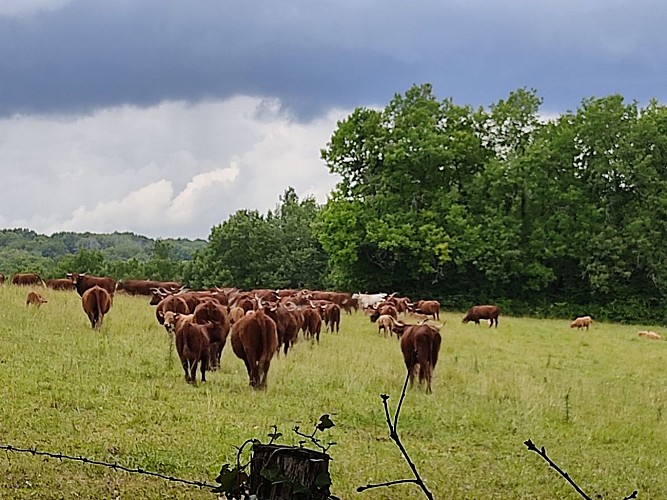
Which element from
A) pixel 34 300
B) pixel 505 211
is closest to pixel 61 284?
pixel 34 300

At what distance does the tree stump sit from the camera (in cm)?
193

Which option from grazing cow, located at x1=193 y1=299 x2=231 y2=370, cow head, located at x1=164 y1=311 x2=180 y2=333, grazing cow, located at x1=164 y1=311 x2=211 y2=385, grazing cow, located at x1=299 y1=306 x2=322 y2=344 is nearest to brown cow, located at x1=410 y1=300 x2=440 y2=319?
grazing cow, located at x1=299 y1=306 x2=322 y2=344

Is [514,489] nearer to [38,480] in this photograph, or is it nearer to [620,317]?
[38,480]

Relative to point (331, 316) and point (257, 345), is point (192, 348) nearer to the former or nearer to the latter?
point (257, 345)

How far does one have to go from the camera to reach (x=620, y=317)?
3192 centimetres

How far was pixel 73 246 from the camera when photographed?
247 ft

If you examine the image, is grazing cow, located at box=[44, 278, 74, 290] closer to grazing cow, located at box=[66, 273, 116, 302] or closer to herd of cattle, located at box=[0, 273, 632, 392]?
herd of cattle, located at box=[0, 273, 632, 392]

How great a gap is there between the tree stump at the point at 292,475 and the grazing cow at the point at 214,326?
26.3 feet

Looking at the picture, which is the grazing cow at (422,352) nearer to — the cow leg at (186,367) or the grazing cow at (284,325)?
the grazing cow at (284,325)

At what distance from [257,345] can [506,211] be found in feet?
86.9

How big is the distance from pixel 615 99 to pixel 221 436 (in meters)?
32.1

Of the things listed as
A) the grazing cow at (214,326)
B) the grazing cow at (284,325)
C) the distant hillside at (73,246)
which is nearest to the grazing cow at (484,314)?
the grazing cow at (284,325)

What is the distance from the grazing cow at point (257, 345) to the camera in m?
9.37

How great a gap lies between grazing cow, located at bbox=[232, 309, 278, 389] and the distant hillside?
41.4m
